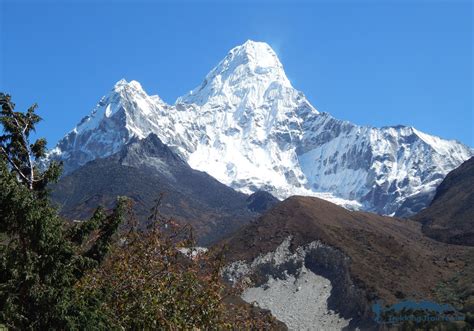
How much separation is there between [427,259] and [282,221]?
1144 inches

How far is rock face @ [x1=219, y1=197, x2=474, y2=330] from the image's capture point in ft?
293

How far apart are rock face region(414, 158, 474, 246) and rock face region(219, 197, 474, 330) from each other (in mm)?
4813

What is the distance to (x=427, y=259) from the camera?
10588 cm

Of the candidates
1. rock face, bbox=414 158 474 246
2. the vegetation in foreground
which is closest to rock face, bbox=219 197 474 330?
rock face, bbox=414 158 474 246

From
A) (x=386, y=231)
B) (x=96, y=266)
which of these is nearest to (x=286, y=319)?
(x=386, y=231)

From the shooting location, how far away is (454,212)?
152375 millimetres

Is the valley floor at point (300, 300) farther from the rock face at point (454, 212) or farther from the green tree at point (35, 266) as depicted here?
the green tree at point (35, 266)

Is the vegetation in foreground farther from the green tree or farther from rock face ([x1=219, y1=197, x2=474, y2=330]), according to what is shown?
rock face ([x1=219, y1=197, x2=474, y2=330])

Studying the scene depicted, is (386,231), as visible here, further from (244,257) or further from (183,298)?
(183,298)

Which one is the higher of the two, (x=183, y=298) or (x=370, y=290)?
(x=370, y=290)

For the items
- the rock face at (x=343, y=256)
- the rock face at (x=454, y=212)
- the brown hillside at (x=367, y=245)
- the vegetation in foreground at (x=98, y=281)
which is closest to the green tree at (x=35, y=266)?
the vegetation in foreground at (x=98, y=281)

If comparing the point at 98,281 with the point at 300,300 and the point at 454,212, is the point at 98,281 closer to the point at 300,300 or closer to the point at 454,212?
the point at 300,300

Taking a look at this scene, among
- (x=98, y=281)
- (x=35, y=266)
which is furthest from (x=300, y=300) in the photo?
(x=35, y=266)

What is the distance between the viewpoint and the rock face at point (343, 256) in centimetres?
8931
